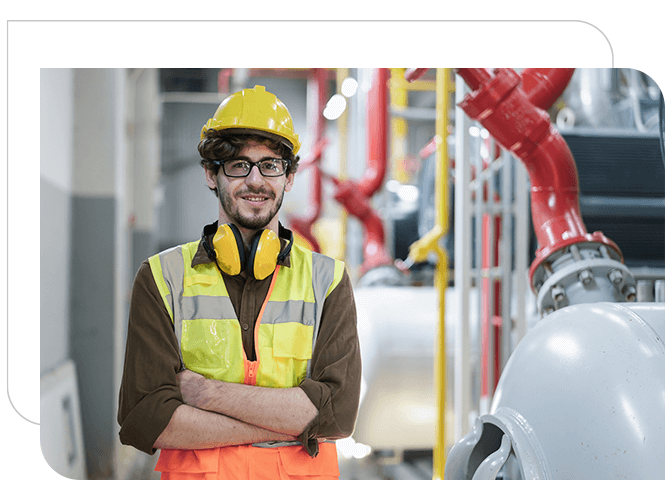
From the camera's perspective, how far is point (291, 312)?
60.1 inches

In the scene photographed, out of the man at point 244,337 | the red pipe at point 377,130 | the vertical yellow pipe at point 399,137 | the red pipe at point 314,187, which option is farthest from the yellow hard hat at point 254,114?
the vertical yellow pipe at point 399,137

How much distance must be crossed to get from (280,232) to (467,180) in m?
1.37

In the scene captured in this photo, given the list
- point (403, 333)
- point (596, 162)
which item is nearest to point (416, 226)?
point (403, 333)

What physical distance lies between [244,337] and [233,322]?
0.16 feet

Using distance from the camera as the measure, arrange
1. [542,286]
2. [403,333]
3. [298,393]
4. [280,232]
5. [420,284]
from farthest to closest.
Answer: [420,284]
[403,333]
[542,286]
[280,232]
[298,393]

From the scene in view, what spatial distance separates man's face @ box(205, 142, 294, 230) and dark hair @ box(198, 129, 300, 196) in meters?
0.01

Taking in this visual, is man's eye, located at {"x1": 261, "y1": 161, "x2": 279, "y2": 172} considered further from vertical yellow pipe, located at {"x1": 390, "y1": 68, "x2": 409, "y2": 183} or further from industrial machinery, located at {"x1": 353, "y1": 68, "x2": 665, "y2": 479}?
vertical yellow pipe, located at {"x1": 390, "y1": 68, "x2": 409, "y2": 183}

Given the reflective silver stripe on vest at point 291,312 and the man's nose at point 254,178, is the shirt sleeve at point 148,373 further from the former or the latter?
the man's nose at point 254,178

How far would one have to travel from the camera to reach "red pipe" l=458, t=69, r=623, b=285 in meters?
1.95

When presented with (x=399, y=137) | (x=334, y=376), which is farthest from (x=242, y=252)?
(x=399, y=137)

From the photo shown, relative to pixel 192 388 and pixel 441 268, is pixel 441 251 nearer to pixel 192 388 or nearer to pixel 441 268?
pixel 441 268

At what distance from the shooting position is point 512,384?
1.81m

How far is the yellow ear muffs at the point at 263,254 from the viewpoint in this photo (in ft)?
4.92
